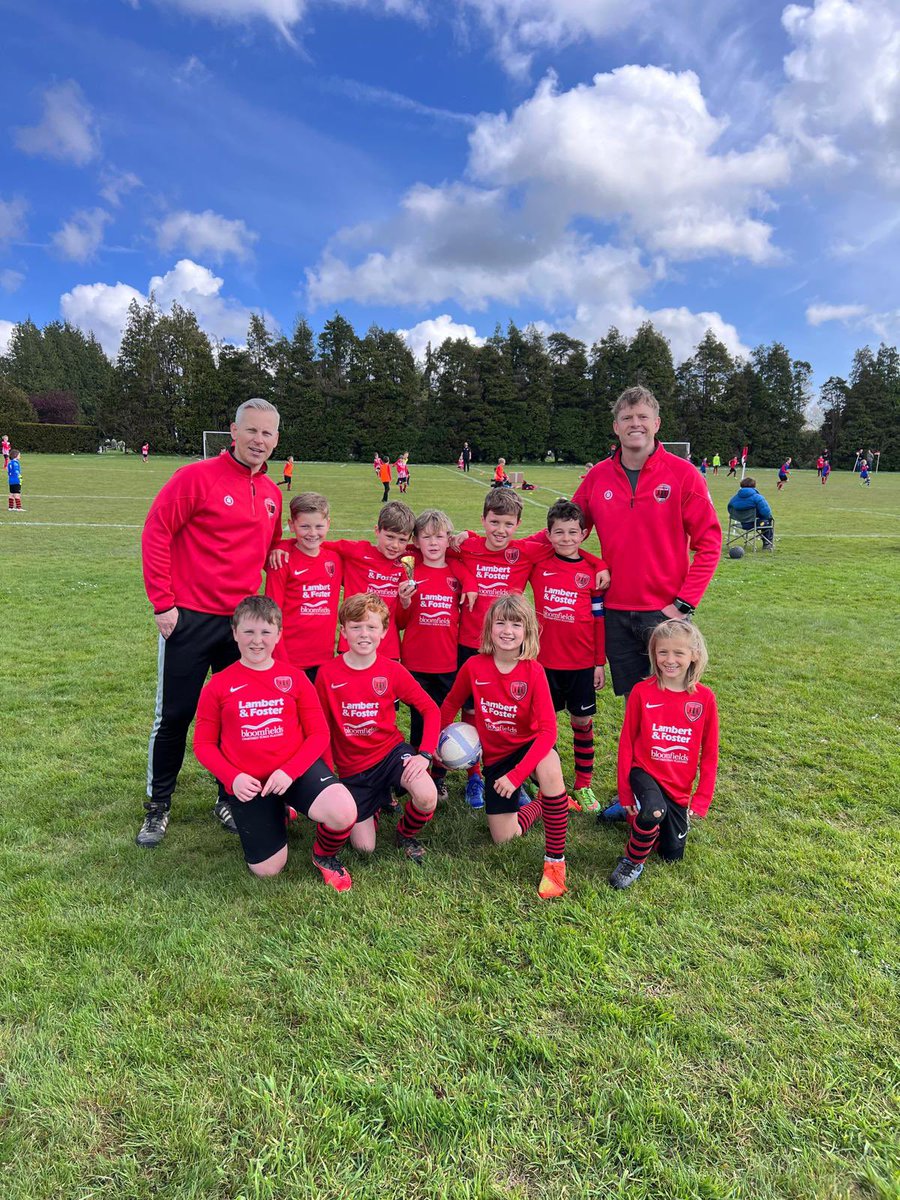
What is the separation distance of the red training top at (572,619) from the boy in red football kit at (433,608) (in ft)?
1.83

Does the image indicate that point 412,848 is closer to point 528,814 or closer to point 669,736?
point 528,814

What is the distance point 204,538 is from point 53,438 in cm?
6663

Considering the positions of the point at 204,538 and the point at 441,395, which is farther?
the point at 441,395

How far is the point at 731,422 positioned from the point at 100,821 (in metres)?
73.9

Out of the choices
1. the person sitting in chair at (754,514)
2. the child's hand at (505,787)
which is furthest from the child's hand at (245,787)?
the person sitting in chair at (754,514)

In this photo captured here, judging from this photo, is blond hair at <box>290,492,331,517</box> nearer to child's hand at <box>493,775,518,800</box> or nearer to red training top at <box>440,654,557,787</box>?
red training top at <box>440,654,557,787</box>

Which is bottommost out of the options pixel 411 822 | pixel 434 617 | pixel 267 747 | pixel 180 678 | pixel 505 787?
pixel 411 822

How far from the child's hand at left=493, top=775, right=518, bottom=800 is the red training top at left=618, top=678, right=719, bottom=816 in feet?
1.90

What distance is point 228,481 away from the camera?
11.9ft

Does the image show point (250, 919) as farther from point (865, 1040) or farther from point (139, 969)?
point (865, 1040)

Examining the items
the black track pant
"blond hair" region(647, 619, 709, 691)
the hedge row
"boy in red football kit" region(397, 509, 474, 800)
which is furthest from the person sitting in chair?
the hedge row

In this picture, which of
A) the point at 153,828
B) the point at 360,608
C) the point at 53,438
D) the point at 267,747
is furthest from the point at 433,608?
the point at 53,438

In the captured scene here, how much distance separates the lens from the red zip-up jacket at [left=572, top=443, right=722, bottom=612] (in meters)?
3.71

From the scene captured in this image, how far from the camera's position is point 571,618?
4.02m
